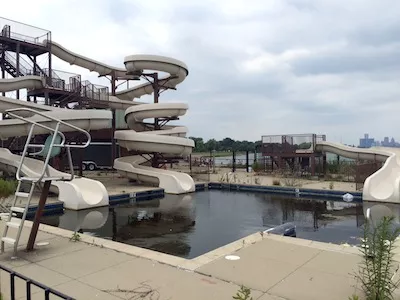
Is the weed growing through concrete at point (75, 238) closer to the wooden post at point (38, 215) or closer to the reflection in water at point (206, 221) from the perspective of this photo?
the wooden post at point (38, 215)

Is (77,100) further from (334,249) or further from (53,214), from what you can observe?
(334,249)

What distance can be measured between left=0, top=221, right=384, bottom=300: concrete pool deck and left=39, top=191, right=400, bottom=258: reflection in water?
1.86m

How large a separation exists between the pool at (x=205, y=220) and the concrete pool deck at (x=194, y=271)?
6.11 ft

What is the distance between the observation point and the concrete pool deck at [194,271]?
15.6 ft

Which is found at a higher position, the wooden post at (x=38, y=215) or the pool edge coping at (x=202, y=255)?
the wooden post at (x=38, y=215)

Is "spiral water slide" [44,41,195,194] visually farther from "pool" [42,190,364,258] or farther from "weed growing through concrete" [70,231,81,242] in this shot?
"weed growing through concrete" [70,231,81,242]

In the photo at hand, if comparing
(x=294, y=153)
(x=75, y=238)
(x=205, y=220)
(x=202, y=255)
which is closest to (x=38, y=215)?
(x=75, y=238)

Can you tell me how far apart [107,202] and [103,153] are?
1671cm

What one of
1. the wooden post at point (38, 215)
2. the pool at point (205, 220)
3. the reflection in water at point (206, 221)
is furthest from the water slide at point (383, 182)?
the wooden post at point (38, 215)

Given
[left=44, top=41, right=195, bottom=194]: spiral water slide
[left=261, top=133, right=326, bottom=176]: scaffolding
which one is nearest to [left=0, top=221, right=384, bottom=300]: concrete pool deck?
[left=44, top=41, right=195, bottom=194]: spiral water slide

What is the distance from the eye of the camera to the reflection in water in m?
9.38

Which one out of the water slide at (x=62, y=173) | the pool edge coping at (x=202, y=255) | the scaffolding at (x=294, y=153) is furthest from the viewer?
the scaffolding at (x=294, y=153)

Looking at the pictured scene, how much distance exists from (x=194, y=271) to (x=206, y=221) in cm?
638

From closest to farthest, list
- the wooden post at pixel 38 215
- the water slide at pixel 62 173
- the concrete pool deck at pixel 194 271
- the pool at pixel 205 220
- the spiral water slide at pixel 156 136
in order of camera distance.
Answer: the concrete pool deck at pixel 194 271 → the wooden post at pixel 38 215 → the pool at pixel 205 220 → the water slide at pixel 62 173 → the spiral water slide at pixel 156 136
